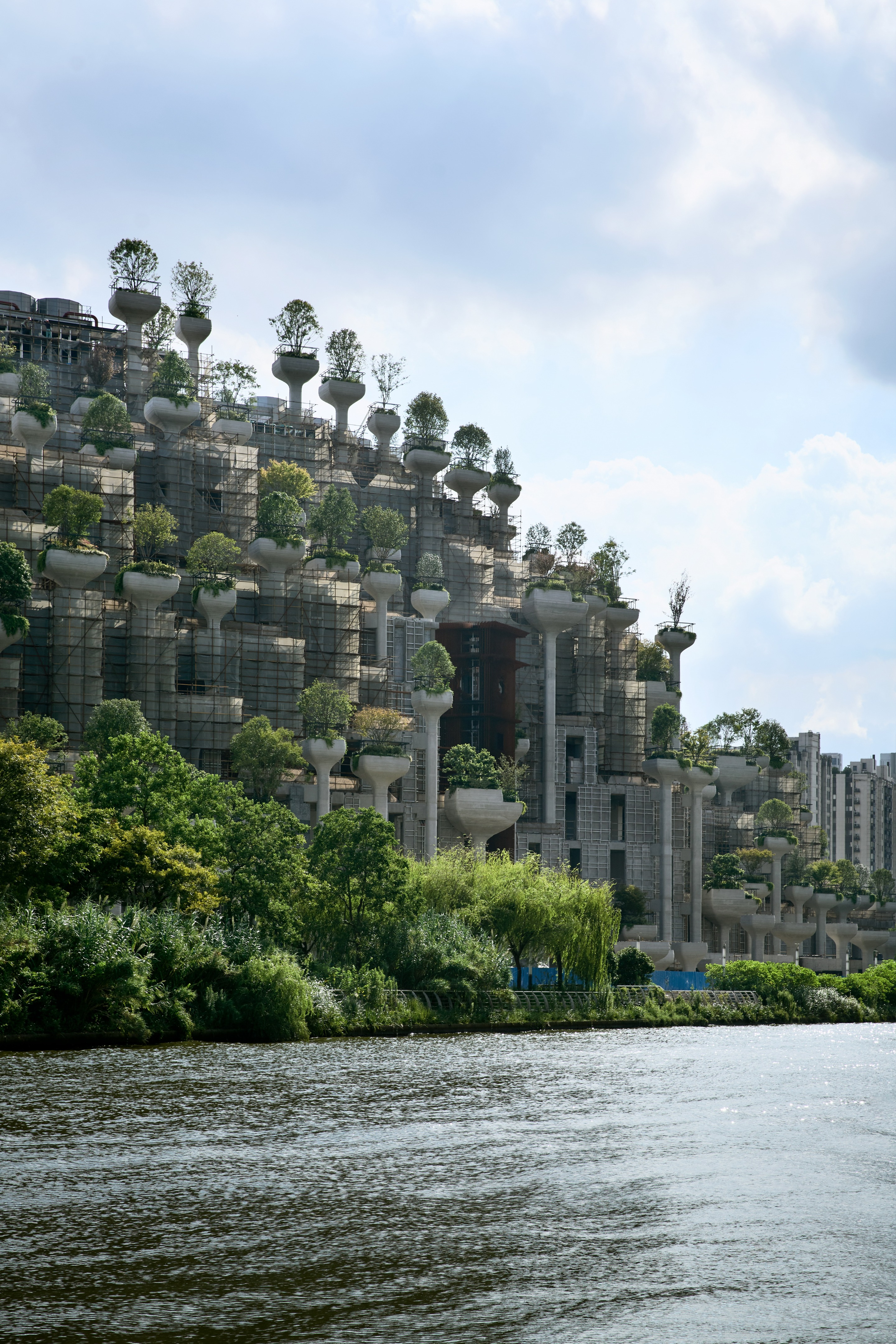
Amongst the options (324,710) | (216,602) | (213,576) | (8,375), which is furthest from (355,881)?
(8,375)

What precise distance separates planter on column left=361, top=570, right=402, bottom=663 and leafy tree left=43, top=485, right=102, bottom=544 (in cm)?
2307

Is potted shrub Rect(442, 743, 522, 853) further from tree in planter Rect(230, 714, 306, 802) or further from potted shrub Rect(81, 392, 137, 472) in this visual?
potted shrub Rect(81, 392, 137, 472)

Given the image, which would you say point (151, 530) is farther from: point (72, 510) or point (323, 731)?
point (323, 731)

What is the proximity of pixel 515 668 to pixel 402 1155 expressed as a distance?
8320cm

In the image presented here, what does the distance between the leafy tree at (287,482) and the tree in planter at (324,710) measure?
21.4 m

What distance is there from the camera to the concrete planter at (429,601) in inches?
4215

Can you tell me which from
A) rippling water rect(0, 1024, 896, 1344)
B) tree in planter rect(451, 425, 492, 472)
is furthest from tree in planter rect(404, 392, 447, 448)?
rippling water rect(0, 1024, 896, 1344)

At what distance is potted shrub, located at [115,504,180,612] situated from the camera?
87750 millimetres

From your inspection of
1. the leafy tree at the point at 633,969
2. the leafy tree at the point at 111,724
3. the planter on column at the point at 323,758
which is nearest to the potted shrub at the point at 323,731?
the planter on column at the point at 323,758

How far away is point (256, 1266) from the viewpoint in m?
22.6

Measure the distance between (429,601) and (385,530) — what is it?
6.08 m

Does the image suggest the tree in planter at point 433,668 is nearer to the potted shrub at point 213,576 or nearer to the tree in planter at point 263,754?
the tree in planter at point 263,754

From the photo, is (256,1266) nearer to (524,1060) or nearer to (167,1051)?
(167,1051)

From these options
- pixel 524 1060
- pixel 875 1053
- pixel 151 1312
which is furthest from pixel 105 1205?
pixel 875 1053
